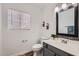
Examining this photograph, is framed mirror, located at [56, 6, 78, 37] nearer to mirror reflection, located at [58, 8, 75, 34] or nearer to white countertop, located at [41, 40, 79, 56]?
mirror reflection, located at [58, 8, 75, 34]

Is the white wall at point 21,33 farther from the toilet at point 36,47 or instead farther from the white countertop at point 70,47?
the white countertop at point 70,47

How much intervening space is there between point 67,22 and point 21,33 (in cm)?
108

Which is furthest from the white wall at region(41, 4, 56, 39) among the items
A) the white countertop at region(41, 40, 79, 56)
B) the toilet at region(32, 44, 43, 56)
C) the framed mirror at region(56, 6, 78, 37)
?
the white countertop at region(41, 40, 79, 56)

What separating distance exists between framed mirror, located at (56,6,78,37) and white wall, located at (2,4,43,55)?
0.47m

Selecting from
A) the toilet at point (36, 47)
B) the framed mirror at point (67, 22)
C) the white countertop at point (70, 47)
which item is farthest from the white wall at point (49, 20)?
the white countertop at point (70, 47)

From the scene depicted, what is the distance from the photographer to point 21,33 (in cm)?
240

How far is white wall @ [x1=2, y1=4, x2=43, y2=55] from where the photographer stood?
2.23m

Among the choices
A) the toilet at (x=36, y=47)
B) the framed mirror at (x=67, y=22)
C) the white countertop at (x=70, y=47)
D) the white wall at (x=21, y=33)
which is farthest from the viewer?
the toilet at (x=36, y=47)

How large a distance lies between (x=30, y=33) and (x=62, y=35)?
752mm

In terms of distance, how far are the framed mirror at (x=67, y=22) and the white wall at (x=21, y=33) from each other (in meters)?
0.47

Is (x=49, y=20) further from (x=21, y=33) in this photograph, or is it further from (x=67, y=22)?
(x=21, y=33)

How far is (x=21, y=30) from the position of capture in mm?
2391

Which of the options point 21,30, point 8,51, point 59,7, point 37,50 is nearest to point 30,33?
point 21,30

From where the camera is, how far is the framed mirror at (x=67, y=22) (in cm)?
188
